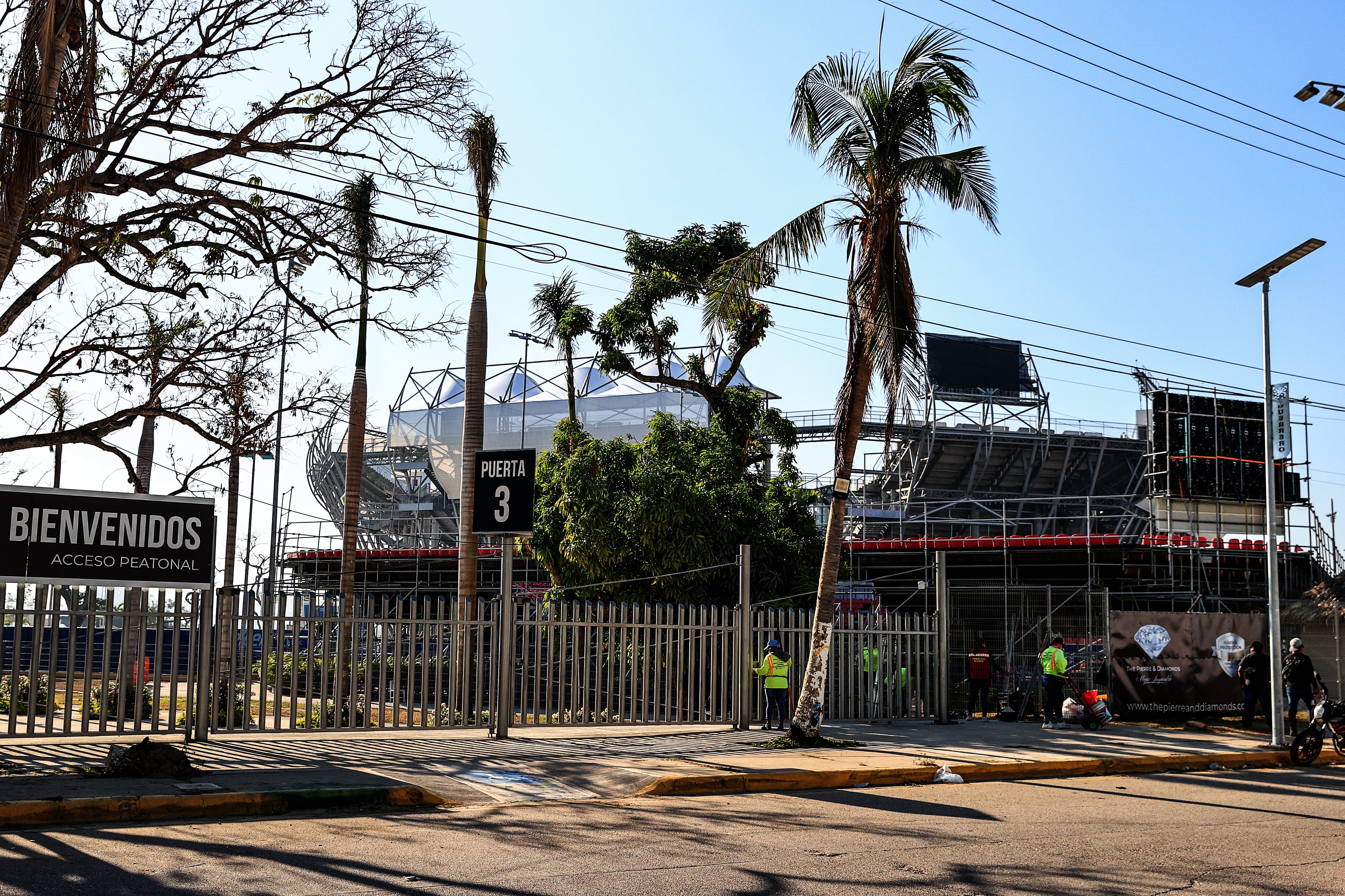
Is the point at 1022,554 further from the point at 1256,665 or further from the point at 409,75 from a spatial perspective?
the point at 409,75

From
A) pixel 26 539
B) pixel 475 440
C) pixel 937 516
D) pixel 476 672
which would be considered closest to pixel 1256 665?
pixel 476 672

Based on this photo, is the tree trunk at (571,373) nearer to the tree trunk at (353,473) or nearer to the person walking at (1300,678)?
the tree trunk at (353,473)

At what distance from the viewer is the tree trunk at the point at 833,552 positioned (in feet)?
51.9

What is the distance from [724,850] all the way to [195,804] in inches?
177

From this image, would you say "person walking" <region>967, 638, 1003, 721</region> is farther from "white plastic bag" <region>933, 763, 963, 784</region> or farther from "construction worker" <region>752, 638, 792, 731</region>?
"white plastic bag" <region>933, 763, 963, 784</region>

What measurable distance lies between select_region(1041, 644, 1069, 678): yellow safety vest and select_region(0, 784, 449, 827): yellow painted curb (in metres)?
11.8

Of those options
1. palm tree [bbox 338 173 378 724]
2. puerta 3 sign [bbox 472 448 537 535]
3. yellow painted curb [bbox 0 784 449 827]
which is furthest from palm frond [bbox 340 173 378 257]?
yellow painted curb [bbox 0 784 449 827]

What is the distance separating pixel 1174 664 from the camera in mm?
21328

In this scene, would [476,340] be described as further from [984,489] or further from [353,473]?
[984,489]

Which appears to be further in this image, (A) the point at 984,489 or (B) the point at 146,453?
(A) the point at 984,489

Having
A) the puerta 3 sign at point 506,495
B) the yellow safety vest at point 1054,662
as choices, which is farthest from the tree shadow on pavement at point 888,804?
the yellow safety vest at point 1054,662

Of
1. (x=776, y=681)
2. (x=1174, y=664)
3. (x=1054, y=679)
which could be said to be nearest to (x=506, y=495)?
(x=776, y=681)

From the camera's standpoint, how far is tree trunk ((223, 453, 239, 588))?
28.1m

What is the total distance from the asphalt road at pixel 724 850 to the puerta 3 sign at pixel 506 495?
4619mm
